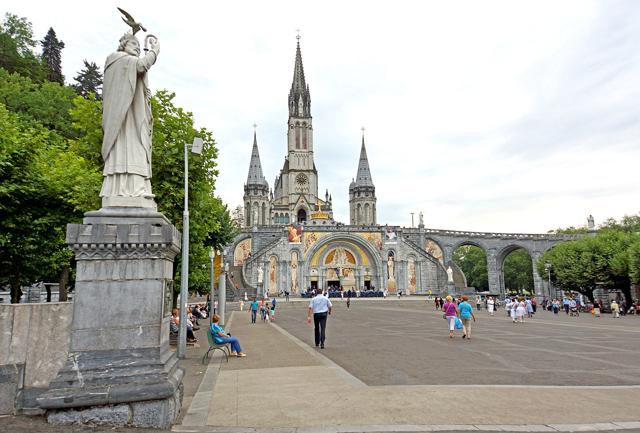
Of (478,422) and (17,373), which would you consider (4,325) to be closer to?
(17,373)

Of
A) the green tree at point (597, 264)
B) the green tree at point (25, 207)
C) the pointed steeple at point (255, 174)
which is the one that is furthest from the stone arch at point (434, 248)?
the green tree at point (25, 207)

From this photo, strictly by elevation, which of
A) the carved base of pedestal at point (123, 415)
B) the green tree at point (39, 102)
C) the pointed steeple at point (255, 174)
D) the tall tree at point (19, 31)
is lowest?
the carved base of pedestal at point (123, 415)

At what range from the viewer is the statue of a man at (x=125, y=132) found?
17.1ft

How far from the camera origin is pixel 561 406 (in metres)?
5.29

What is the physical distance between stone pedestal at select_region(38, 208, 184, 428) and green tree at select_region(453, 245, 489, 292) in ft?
237

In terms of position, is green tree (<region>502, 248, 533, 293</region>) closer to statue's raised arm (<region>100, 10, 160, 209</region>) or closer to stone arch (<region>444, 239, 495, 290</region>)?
stone arch (<region>444, 239, 495, 290</region>)

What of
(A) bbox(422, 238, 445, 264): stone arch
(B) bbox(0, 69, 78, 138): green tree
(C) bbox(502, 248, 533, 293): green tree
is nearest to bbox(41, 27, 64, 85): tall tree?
(B) bbox(0, 69, 78, 138): green tree

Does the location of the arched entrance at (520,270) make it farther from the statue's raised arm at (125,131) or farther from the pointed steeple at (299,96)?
the statue's raised arm at (125,131)

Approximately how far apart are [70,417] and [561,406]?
5702 mm

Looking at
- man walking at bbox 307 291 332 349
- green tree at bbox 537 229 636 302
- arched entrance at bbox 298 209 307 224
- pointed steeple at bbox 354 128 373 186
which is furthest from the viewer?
arched entrance at bbox 298 209 307 224

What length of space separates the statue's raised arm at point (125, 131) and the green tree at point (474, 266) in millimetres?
72234

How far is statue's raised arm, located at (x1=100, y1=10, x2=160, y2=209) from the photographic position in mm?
5207

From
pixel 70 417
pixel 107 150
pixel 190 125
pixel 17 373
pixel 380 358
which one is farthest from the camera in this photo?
pixel 190 125

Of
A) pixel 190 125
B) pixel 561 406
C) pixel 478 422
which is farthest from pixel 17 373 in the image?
pixel 190 125
